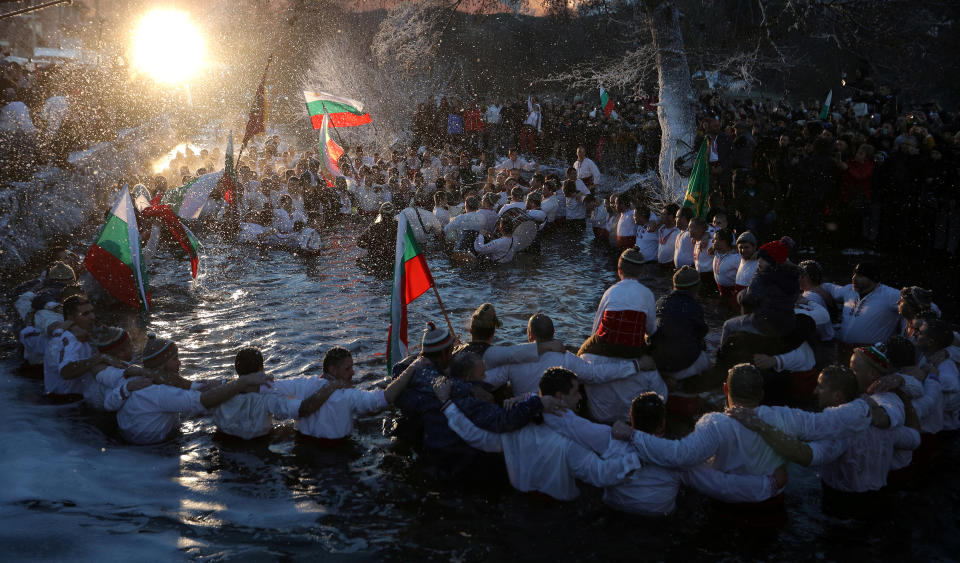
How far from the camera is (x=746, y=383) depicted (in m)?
4.71

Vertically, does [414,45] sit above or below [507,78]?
below

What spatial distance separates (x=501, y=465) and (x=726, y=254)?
5.54m

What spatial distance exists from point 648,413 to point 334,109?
1509 centimetres

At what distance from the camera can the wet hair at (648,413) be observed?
4.77 meters

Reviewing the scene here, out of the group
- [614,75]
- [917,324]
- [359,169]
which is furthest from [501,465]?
[359,169]

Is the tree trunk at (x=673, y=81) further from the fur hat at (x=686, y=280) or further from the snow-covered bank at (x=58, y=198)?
the snow-covered bank at (x=58, y=198)

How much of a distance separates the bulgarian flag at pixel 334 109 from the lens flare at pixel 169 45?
21001mm

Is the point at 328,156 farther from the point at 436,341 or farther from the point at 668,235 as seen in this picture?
the point at 436,341

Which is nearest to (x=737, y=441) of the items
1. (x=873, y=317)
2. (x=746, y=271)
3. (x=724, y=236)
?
(x=873, y=317)

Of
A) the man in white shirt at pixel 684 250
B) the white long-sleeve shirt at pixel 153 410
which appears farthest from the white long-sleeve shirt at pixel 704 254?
the white long-sleeve shirt at pixel 153 410

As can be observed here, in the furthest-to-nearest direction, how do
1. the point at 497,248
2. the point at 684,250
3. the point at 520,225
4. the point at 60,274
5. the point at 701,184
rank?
the point at 520,225
the point at 497,248
the point at 701,184
the point at 684,250
the point at 60,274

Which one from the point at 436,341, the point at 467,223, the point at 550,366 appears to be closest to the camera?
the point at 436,341

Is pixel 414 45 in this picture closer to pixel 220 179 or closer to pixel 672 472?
pixel 220 179

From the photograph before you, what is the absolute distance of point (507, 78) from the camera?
38219 mm
